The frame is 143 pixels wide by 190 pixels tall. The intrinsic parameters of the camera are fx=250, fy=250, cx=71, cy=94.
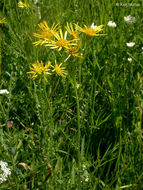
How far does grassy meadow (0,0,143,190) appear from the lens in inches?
42.5

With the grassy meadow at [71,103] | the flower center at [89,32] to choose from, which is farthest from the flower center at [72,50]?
the flower center at [89,32]

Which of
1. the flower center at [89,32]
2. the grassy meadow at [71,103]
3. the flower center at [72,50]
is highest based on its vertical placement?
the flower center at [89,32]

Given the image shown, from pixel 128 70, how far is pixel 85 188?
99cm

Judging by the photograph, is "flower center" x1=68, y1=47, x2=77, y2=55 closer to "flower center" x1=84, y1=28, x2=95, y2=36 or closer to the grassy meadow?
the grassy meadow

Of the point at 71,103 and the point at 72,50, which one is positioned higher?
the point at 72,50

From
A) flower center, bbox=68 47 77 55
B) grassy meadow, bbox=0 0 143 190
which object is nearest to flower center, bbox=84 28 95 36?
grassy meadow, bbox=0 0 143 190

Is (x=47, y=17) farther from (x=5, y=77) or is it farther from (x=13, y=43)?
(x=5, y=77)

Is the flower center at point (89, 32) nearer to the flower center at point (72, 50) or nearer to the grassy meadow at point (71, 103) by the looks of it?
the grassy meadow at point (71, 103)

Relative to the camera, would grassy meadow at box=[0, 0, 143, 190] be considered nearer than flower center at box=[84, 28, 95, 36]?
No

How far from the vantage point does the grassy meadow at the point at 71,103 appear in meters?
1.08

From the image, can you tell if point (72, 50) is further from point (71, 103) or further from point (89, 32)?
point (71, 103)

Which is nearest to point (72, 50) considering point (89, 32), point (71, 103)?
point (89, 32)

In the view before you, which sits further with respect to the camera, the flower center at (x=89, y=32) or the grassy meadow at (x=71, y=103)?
the grassy meadow at (x=71, y=103)

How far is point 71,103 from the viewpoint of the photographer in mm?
1559
